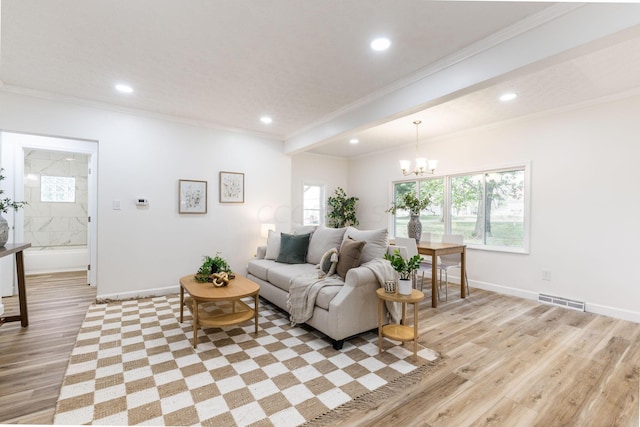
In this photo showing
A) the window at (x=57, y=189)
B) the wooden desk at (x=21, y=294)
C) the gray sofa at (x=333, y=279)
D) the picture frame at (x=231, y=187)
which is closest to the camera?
the gray sofa at (x=333, y=279)

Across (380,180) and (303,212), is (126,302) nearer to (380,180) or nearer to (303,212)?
(303,212)

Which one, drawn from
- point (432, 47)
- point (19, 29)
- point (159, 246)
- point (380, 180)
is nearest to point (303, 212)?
point (380, 180)

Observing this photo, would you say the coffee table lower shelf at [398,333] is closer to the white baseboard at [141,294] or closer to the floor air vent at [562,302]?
the floor air vent at [562,302]

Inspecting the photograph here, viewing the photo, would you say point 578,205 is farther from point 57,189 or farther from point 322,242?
point 57,189

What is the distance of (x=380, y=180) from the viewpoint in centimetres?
608

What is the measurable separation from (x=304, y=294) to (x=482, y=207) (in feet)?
11.0

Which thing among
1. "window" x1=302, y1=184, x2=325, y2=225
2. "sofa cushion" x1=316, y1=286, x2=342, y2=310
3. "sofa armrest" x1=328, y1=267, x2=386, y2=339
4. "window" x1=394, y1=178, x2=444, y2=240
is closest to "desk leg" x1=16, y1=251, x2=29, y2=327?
"sofa cushion" x1=316, y1=286, x2=342, y2=310

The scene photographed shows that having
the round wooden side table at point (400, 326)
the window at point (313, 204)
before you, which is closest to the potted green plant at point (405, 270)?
the round wooden side table at point (400, 326)

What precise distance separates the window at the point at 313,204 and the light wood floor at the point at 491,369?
3.43 metres

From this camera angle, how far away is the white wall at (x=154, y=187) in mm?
3539

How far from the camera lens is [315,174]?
20.7ft

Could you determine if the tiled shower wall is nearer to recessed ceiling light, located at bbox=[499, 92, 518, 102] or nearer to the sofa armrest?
the sofa armrest

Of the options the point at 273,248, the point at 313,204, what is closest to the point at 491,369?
the point at 273,248

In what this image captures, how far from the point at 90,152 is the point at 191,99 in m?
2.34
